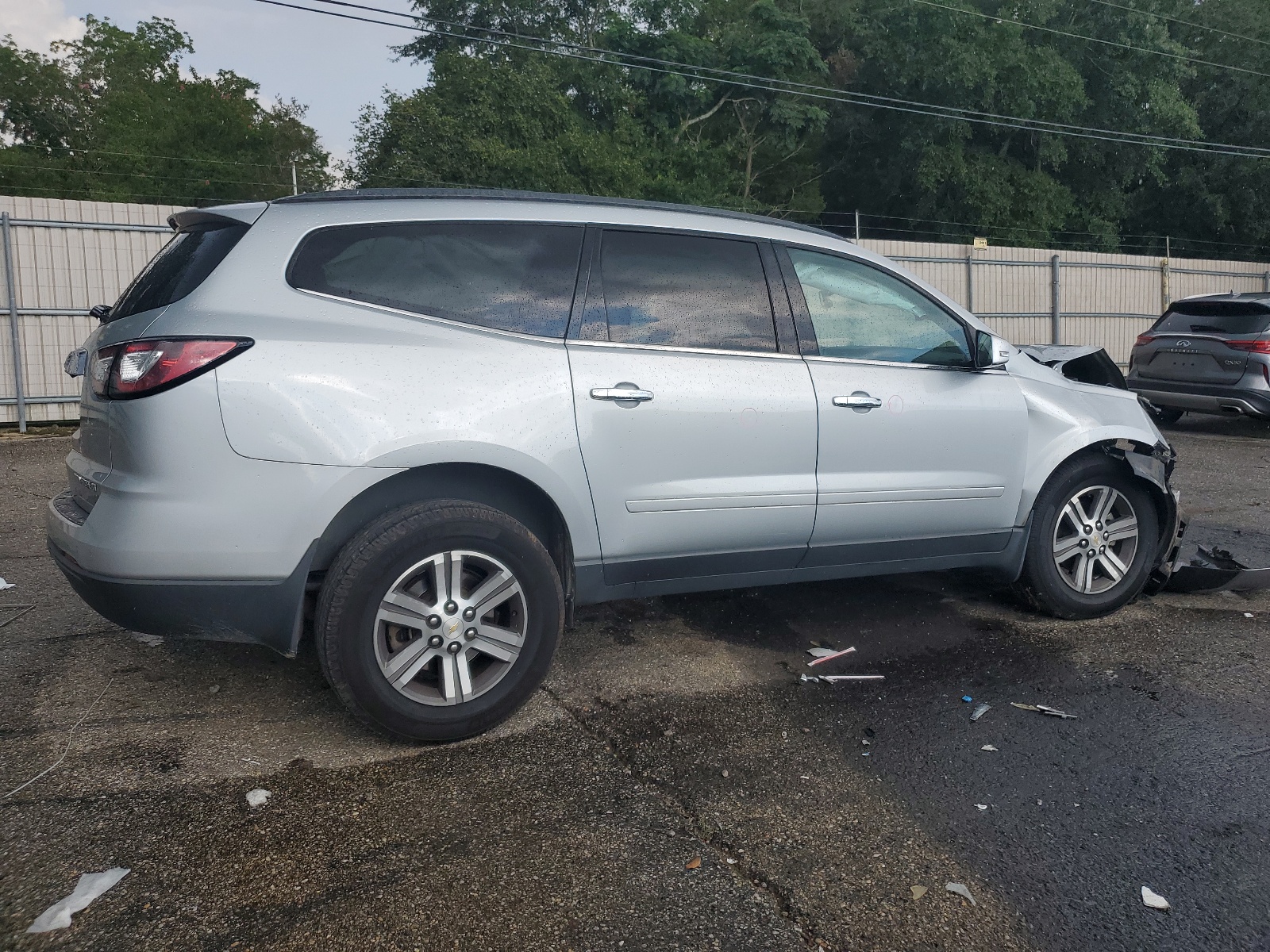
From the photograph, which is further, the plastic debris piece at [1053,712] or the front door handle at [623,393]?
the plastic debris piece at [1053,712]

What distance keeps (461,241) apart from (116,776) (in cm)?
204

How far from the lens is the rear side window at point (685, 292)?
3.73m

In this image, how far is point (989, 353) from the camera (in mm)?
4324

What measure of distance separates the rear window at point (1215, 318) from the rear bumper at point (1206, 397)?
2.00ft

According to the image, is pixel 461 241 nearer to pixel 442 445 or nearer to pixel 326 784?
pixel 442 445

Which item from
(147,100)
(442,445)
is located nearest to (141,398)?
(442,445)

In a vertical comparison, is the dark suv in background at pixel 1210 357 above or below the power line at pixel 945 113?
below

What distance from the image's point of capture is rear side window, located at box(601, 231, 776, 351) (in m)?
3.73

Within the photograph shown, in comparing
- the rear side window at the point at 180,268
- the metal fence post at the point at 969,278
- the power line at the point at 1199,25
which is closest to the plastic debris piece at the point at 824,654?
the rear side window at the point at 180,268

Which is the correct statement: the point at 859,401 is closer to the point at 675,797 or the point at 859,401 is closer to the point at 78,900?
the point at 675,797

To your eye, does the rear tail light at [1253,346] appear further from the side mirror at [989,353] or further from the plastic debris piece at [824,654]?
the plastic debris piece at [824,654]

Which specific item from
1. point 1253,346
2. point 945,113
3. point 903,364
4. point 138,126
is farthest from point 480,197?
point 138,126

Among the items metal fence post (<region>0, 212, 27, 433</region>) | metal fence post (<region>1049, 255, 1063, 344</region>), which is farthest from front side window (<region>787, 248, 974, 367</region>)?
metal fence post (<region>1049, 255, 1063, 344</region>)

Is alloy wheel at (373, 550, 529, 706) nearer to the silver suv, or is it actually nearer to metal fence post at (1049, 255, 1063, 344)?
the silver suv
